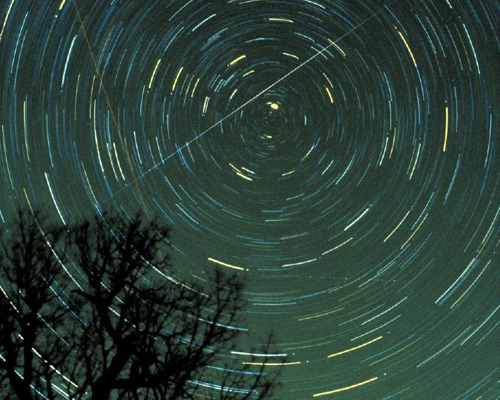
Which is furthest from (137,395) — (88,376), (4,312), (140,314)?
(4,312)

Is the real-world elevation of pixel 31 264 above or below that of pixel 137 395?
above

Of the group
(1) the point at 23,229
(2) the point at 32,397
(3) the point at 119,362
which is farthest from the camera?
(1) the point at 23,229

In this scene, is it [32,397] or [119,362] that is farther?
[119,362]

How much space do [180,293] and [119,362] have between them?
1.48 m

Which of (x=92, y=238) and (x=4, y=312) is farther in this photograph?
(x=92, y=238)

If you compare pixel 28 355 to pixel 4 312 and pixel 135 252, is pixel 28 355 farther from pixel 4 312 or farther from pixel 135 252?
pixel 135 252

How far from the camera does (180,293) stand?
10.9 metres

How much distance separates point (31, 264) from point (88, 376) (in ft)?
6.75

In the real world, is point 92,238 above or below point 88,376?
above

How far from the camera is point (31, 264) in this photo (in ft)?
34.4

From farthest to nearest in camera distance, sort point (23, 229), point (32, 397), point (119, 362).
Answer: point (23, 229)
point (119, 362)
point (32, 397)

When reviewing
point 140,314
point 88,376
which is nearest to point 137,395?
point 88,376

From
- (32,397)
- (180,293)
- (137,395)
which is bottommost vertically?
(32,397)

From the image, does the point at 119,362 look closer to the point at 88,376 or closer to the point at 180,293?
the point at 88,376
